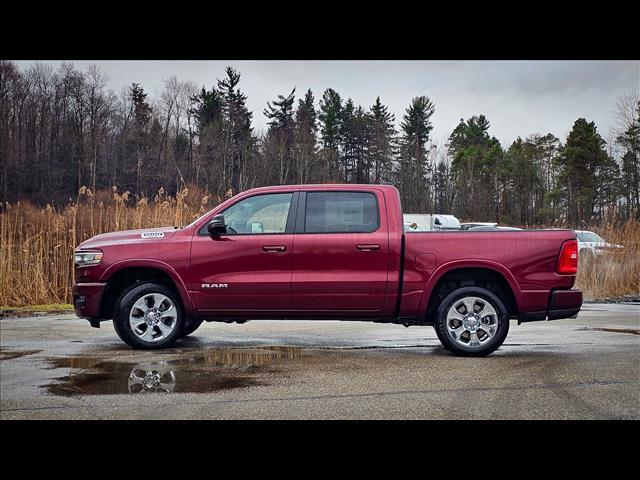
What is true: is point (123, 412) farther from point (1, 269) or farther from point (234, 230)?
point (1, 269)

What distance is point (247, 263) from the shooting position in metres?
7.11

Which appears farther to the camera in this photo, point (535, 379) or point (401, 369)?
point (401, 369)

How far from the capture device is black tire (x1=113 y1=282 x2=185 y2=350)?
712 cm

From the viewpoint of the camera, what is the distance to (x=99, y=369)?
19.6 ft

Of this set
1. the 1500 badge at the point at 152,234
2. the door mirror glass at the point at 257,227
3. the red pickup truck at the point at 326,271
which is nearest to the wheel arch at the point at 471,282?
the red pickup truck at the point at 326,271

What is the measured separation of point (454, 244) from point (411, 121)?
12.3 m

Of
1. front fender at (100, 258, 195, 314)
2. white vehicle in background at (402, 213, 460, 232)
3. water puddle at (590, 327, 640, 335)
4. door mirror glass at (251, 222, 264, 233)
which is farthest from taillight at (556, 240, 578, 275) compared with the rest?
front fender at (100, 258, 195, 314)

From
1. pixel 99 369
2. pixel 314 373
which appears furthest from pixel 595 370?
pixel 99 369

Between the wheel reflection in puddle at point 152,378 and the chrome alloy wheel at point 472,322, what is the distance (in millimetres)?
3030

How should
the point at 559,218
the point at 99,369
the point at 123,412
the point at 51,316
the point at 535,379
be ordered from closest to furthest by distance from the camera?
the point at 123,412 → the point at 535,379 → the point at 99,369 → the point at 51,316 → the point at 559,218

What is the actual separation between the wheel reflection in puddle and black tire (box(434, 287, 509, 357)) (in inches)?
115

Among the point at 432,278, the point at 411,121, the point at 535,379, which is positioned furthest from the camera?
the point at 411,121

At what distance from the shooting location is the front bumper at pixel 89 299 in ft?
23.9

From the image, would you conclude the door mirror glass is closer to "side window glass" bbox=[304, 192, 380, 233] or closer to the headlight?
"side window glass" bbox=[304, 192, 380, 233]
